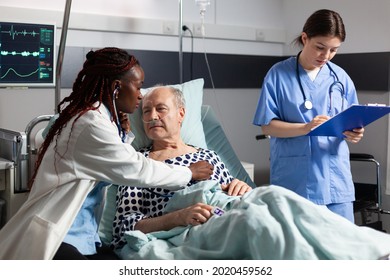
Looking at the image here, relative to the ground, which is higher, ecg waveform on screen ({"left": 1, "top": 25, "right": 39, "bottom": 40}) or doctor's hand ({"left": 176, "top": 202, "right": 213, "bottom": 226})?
ecg waveform on screen ({"left": 1, "top": 25, "right": 39, "bottom": 40})

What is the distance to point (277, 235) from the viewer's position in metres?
1.46

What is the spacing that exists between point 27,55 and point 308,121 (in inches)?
51.8

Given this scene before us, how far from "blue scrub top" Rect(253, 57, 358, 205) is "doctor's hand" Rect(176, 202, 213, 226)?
688 mm

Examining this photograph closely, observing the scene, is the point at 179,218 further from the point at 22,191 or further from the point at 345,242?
the point at 22,191

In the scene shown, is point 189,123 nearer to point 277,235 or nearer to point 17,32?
point 17,32

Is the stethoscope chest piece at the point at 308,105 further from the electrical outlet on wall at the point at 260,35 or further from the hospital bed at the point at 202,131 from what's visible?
the electrical outlet on wall at the point at 260,35

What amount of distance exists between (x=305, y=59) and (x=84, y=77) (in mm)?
1009

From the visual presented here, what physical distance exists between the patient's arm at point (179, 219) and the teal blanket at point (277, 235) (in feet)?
0.28

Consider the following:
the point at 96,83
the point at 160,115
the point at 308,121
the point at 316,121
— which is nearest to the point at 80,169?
the point at 96,83

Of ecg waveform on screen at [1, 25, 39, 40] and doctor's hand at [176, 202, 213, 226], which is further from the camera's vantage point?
ecg waveform on screen at [1, 25, 39, 40]

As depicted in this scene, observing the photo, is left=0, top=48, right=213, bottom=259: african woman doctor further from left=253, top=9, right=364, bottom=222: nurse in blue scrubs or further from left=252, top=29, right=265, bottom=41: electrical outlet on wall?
left=252, top=29, right=265, bottom=41: electrical outlet on wall

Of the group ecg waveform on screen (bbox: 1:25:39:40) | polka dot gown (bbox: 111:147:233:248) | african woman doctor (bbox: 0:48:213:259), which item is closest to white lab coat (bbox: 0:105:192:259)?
african woman doctor (bbox: 0:48:213:259)

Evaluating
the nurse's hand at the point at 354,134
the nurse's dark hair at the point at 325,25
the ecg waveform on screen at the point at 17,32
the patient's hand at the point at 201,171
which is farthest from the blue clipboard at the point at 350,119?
the ecg waveform on screen at the point at 17,32

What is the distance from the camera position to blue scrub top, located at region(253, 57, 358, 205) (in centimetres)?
243
